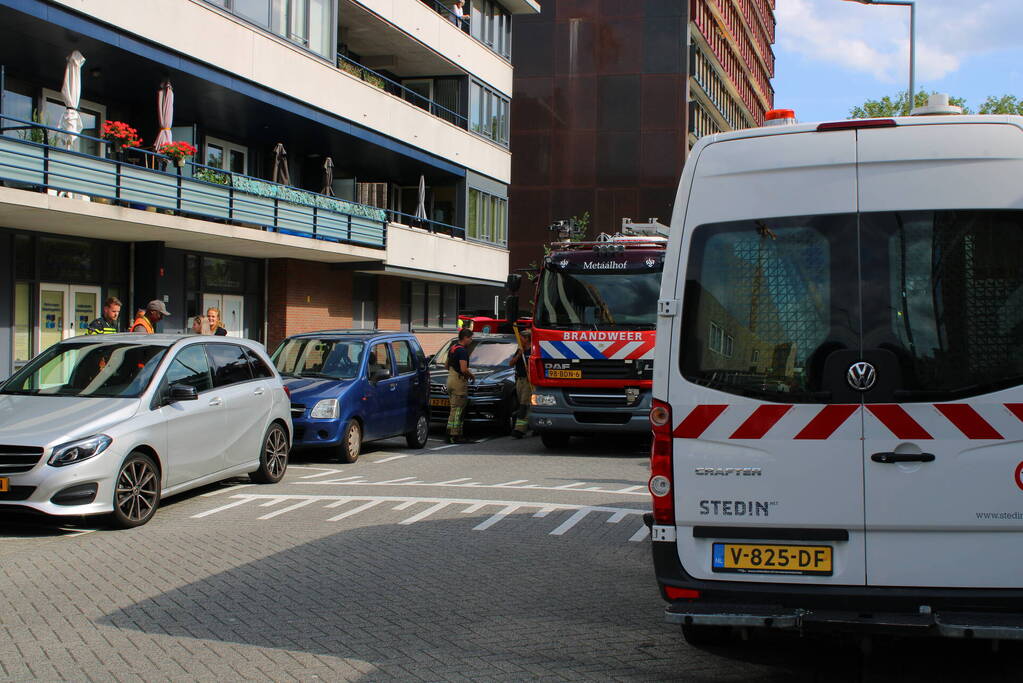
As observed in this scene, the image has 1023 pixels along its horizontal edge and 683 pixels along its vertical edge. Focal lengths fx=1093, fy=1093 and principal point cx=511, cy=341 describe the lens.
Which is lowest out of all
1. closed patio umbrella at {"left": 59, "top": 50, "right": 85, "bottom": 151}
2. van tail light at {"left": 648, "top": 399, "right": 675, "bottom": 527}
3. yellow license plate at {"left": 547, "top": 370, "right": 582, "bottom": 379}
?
van tail light at {"left": 648, "top": 399, "right": 675, "bottom": 527}

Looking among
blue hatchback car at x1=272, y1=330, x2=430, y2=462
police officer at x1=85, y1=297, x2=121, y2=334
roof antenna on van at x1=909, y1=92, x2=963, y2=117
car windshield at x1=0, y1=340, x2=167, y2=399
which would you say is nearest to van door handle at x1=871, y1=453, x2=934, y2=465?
roof antenna on van at x1=909, y1=92, x2=963, y2=117

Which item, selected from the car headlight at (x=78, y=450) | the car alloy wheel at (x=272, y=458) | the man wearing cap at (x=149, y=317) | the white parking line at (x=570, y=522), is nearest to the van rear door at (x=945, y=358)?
the white parking line at (x=570, y=522)

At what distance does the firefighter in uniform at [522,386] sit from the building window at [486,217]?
1511cm

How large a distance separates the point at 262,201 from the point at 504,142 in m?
15.7

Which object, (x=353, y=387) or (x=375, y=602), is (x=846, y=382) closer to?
(x=375, y=602)

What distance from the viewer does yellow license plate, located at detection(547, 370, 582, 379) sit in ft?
51.4

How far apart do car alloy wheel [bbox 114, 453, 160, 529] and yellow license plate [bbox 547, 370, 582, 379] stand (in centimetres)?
717

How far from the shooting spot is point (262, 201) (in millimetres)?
22859

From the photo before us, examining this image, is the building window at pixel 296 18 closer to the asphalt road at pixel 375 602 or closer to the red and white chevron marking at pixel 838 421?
the asphalt road at pixel 375 602

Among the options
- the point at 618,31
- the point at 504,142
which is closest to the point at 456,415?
the point at 504,142

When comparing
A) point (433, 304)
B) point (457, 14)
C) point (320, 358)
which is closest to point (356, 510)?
point (320, 358)

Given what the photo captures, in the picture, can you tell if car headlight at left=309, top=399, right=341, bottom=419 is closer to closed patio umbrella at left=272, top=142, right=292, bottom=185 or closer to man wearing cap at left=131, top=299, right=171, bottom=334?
man wearing cap at left=131, top=299, right=171, bottom=334

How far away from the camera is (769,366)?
5.01 meters

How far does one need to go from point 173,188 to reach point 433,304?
16.7 meters
